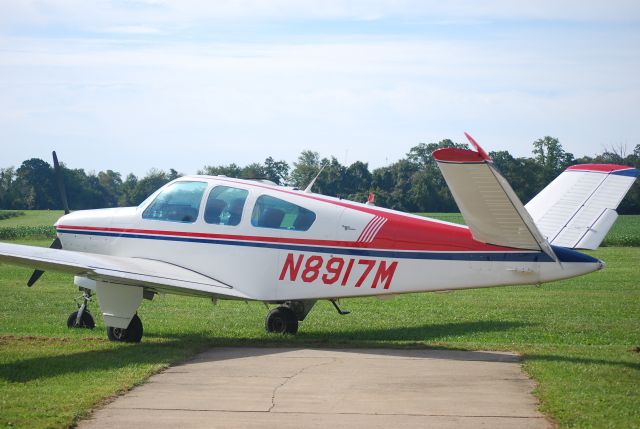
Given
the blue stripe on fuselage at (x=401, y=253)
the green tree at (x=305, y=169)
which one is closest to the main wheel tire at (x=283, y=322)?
the blue stripe on fuselage at (x=401, y=253)

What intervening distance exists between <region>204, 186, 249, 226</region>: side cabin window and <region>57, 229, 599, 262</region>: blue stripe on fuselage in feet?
0.97

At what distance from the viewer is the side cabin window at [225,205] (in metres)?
12.9

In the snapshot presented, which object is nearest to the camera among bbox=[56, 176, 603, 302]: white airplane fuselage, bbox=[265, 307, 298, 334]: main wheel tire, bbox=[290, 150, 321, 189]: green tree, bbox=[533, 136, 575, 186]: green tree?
bbox=[56, 176, 603, 302]: white airplane fuselage

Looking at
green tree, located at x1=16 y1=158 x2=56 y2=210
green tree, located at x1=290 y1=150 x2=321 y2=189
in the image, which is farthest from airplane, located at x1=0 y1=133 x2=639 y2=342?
green tree, located at x1=16 y1=158 x2=56 y2=210

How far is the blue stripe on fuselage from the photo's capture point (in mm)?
10844

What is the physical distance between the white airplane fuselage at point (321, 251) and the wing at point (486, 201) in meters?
0.18

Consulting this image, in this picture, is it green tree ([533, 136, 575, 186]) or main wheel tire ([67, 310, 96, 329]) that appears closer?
main wheel tire ([67, 310, 96, 329])

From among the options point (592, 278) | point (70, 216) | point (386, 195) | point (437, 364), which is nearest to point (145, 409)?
point (437, 364)

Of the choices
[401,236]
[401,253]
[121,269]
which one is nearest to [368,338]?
[401,253]

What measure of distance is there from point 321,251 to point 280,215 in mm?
807

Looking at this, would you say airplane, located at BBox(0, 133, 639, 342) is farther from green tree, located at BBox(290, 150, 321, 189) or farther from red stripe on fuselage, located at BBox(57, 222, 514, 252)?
green tree, located at BBox(290, 150, 321, 189)

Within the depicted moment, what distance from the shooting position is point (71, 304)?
17766mm

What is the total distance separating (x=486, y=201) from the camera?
33.9ft

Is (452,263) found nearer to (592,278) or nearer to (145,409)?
(145,409)
